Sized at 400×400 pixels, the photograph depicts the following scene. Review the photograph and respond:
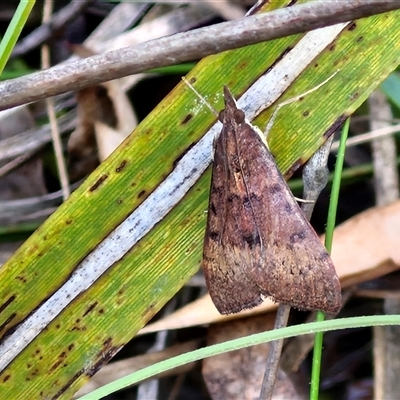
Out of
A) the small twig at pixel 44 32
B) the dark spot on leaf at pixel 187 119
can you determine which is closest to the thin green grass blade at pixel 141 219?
the dark spot on leaf at pixel 187 119

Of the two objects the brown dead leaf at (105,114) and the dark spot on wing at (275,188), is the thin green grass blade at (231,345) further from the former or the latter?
the brown dead leaf at (105,114)

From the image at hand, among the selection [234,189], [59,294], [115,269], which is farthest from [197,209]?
[59,294]

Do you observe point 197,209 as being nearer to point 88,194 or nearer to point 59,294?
point 88,194

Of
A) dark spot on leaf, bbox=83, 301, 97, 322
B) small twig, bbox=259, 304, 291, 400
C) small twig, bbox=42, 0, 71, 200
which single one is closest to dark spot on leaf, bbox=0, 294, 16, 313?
dark spot on leaf, bbox=83, 301, 97, 322

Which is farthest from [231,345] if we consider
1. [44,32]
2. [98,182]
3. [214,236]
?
[44,32]

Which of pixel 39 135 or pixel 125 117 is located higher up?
pixel 39 135

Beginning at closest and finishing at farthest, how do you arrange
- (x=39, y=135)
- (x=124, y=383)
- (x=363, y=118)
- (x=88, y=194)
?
(x=124, y=383) < (x=88, y=194) < (x=363, y=118) < (x=39, y=135)

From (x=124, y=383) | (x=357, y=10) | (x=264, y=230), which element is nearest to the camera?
(x=357, y=10)

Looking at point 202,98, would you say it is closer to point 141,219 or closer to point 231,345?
point 141,219
